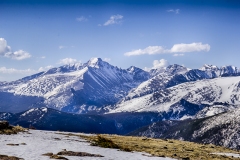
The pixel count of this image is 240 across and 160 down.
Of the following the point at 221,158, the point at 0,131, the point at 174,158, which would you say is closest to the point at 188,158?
the point at 174,158

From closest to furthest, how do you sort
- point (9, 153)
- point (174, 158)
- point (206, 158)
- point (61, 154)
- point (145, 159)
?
point (9, 153) → point (61, 154) → point (145, 159) → point (174, 158) → point (206, 158)

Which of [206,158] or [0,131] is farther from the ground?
[0,131]

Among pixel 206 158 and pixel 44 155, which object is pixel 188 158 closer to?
pixel 206 158

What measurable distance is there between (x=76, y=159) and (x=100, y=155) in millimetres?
4872

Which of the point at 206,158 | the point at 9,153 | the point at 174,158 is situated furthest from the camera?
the point at 206,158

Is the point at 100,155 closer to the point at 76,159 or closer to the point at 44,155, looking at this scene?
the point at 76,159

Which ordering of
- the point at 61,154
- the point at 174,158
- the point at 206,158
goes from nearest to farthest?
the point at 61,154 < the point at 174,158 < the point at 206,158

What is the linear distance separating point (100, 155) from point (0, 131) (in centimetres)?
1887

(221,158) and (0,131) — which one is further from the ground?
(0,131)

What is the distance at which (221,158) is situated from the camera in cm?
5094

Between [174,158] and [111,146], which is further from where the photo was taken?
[111,146]

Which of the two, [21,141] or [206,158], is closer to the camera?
[21,141]

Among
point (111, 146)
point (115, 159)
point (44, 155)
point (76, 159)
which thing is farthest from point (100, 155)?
point (111, 146)

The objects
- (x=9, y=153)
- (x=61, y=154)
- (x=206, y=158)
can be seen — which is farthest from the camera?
(x=206, y=158)
